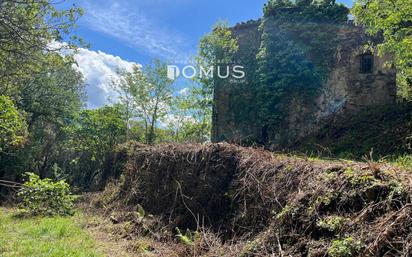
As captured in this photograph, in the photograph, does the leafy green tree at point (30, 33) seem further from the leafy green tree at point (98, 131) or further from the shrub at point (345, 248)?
the leafy green tree at point (98, 131)

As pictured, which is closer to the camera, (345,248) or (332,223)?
(345,248)

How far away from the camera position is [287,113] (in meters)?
15.7

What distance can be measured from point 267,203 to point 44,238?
4826 mm

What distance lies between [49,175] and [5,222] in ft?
49.5

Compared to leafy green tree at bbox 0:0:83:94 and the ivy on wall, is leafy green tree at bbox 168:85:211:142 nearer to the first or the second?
the ivy on wall

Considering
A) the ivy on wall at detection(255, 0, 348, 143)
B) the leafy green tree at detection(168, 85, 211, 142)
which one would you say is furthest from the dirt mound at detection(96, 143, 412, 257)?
the leafy green tree at detection(168, 85, 211, 142)

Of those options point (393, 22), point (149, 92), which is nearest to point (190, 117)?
point (149, 92)

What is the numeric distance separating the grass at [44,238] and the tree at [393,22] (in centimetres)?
874

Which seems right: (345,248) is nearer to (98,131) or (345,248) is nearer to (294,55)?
(294,55)

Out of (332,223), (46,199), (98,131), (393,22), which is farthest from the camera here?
(98,131)

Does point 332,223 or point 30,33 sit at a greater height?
point 30,33

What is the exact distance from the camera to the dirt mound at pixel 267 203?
4.04 meters

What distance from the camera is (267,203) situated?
20.0 feet

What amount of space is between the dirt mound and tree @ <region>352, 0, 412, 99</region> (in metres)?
5.21
